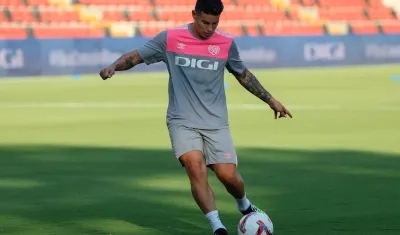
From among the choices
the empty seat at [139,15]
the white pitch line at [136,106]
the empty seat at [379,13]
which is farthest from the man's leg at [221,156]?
the empty seat at [379,13]

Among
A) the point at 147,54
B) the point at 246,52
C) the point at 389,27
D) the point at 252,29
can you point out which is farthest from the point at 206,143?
the point at 389,27

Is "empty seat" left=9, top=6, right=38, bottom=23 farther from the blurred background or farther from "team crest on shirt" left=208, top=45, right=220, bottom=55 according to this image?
"team crest on shirt" left=208, top=45, right=220, bottom=55

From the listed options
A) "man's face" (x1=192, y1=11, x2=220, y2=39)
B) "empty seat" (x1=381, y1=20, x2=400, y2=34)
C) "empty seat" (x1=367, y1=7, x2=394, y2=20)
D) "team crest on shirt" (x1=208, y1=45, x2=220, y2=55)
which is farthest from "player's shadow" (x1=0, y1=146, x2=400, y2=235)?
"empty seat" (x1=367, y1=7, x2=394, y2=20)

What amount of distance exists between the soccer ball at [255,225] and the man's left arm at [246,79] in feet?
3.07

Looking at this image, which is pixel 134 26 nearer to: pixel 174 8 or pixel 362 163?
pixel 174 8

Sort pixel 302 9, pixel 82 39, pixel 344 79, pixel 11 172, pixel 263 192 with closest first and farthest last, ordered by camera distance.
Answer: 1. pixel 263 192
2. pixel 11 172
3. pixel 344 79
4. pixel 82 39
5. pixel 302 9

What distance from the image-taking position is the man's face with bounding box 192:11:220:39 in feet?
A: 28.0

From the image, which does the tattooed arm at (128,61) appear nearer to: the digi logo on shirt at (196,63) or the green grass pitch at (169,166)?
the digi logo on shirt at (196,63)

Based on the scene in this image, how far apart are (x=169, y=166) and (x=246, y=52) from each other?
27.7 m

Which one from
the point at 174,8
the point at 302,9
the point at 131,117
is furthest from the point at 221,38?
the point at 302,9

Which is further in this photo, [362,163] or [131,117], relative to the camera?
[131,117]

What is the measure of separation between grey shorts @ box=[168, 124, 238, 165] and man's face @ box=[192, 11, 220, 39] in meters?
0.74

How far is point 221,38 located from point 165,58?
0.47 metres

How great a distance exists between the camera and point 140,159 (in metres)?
15.0
